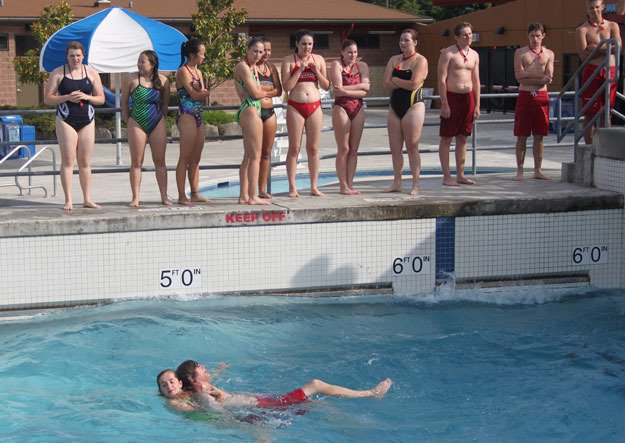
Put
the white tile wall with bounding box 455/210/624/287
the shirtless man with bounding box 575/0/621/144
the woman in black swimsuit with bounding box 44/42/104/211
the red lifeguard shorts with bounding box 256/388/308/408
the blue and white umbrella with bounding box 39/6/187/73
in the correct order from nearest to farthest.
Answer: the red lifeguard shorts with bounding box 256/388/308/408 → the woman in black swimsuit with bounding box 44/42/104/211 → the white tile wall with bounding box 455/210/624/287 → the shirtless man with bounding box 575/0/621/144 → the blue and white umbrella with bounding box 39/6/187/73

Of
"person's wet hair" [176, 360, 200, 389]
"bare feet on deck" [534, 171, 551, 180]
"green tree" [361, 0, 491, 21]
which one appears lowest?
"person's wet hair" [176, 360, 200, 389]

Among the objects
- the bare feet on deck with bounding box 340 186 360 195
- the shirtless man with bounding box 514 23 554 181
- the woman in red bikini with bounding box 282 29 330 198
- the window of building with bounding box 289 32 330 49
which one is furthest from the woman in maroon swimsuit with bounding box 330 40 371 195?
the window of building with bounding box 289 32 330 49

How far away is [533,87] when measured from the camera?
11531 millimetres

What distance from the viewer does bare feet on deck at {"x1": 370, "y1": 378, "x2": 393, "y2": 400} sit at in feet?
25.1

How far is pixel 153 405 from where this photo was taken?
7570 millimetres

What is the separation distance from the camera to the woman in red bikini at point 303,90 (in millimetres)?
Answer: 10156

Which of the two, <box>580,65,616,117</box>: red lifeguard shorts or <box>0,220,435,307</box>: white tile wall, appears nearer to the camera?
<box>0,220,435,307</box>: white tile wall

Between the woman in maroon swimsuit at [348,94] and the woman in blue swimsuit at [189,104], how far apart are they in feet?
4.63

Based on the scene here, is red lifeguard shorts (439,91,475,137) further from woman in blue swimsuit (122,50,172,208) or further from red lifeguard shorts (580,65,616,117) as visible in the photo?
woman in blue swimsuit (122,50,172,208)

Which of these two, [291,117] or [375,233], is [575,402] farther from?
[291,117]

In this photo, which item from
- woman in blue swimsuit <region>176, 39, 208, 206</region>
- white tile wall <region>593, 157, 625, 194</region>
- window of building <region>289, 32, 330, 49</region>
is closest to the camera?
woman in blue swimsuit <region>176, 39, 208, 206</region>

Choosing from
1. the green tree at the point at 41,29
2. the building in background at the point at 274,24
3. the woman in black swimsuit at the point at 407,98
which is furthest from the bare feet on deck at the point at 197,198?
the building in background at the point at 274,24

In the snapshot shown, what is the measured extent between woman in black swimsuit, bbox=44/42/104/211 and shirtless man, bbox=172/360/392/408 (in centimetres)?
330

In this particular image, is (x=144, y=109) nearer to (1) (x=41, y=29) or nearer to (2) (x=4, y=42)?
(1) (x=41, y=29)
